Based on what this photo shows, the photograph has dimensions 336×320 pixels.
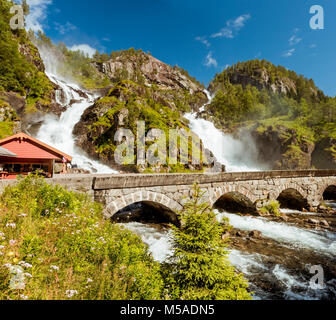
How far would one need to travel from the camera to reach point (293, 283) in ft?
24.9

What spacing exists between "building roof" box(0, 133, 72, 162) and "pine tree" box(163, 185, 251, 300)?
12641 mm

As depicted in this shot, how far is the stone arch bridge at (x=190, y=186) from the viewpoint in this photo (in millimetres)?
8812

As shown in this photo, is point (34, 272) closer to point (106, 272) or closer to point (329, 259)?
point (106, 272)

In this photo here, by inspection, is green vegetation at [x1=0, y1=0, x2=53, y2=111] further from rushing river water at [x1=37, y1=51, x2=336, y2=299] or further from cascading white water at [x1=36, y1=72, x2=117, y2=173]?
rushing river water at [x1=37, y1=51, x2=336, y2=299]

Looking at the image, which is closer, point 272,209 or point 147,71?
point 272,209

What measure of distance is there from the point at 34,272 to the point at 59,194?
3.94 meters

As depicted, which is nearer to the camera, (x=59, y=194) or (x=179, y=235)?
(x=179, y=235)

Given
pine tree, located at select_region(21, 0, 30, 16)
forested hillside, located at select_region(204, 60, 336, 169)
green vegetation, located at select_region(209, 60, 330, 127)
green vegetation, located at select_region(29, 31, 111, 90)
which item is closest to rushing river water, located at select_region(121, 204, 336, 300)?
forested hillside, located at select_region(204, 60, 336, 169)

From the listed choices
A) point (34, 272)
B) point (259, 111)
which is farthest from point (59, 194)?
point (259, 111)

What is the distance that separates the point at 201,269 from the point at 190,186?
7727mm

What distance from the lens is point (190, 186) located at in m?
11.7

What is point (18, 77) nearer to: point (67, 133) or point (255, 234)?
point (67, 133)

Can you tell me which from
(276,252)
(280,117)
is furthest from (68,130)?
(280,117)
